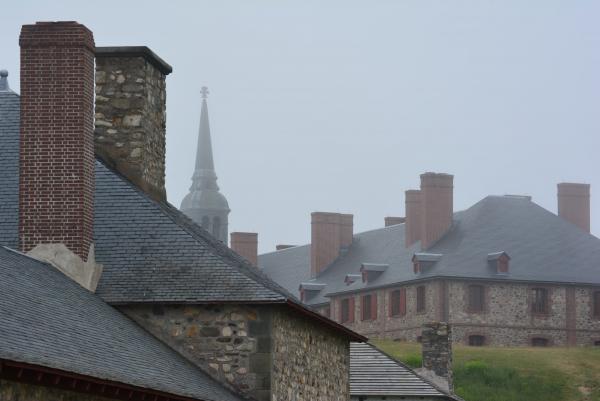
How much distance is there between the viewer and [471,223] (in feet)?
310

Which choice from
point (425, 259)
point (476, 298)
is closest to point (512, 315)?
point (476, 298)

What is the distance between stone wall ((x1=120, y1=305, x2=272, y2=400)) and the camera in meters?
21.0

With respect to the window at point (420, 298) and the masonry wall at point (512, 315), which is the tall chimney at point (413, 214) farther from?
the masonry wall at point (512, 315)

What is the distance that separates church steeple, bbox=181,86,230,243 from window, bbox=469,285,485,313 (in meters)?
59.8

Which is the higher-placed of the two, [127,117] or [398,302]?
[398,302]

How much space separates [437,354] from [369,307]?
53261 mm

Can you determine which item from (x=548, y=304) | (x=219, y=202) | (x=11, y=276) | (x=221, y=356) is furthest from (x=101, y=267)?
(x=219, y=202)

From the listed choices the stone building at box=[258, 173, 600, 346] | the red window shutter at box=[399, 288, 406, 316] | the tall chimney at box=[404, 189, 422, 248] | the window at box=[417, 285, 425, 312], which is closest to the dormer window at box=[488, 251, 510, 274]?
the stone building at box=[258, 173, 600, 346]

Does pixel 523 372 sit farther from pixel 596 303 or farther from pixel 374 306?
pixel 374 306

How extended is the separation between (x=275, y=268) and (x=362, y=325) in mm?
17398

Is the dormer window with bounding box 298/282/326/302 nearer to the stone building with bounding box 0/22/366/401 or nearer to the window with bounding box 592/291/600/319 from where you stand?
the window with bounding box 592/291/600/319

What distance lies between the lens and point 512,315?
88562 millimetres

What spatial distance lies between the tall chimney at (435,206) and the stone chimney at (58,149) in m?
72.2

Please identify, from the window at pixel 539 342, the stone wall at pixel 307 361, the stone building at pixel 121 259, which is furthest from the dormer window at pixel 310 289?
the stone building at pixel 121 259
